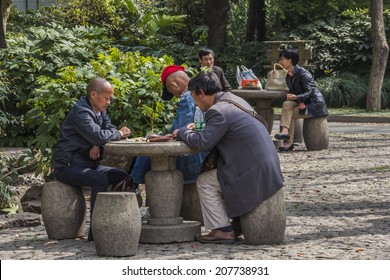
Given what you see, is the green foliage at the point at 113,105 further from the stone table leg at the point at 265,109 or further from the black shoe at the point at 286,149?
the stone table leg at the point at 265,109

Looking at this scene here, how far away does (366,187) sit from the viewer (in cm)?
1312

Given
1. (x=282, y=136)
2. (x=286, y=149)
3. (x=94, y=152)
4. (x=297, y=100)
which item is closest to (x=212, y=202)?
(x=94, y=152)

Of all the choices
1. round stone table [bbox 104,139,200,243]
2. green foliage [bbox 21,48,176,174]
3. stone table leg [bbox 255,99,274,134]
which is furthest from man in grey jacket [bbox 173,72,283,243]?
stone table leg [bbox 255,99,274,134]

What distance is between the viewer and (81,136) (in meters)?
9.59

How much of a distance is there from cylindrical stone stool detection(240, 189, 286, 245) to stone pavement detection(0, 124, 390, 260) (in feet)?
0.28

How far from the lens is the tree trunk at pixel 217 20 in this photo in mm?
33031

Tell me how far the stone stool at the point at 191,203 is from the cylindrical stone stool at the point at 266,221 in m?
1.16

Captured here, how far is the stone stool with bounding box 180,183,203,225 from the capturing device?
33.5ft

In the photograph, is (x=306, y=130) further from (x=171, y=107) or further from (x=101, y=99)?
(x=101, y=99)

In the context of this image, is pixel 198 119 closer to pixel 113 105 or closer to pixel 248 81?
pixel 113 105

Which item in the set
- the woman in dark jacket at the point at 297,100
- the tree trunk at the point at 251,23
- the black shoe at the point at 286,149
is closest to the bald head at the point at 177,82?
the woman in dark jacket at the point at 297,100

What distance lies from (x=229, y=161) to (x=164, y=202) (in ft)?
2.51

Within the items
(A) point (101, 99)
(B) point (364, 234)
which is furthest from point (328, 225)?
(A) point (101, 99)

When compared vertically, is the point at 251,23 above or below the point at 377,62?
above
